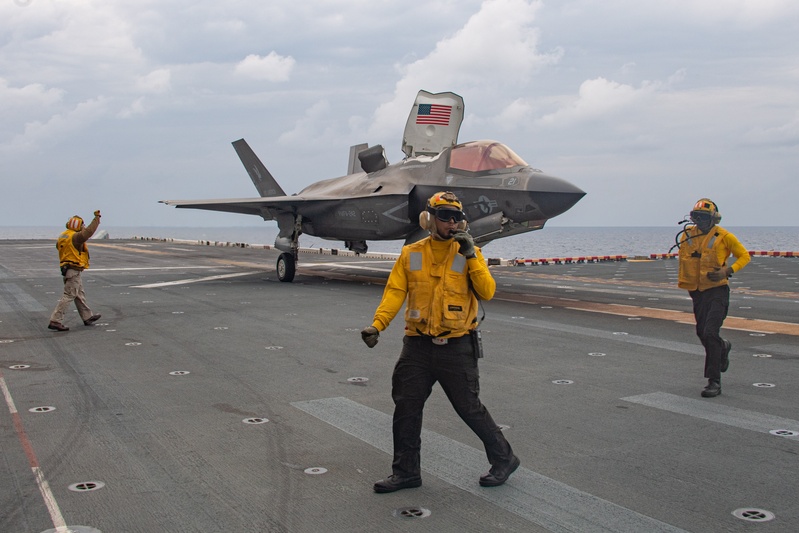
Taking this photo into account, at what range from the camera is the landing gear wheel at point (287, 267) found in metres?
22.1

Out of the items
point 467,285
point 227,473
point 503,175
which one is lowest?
point 227,473

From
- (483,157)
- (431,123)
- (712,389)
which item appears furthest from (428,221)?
(431,123)

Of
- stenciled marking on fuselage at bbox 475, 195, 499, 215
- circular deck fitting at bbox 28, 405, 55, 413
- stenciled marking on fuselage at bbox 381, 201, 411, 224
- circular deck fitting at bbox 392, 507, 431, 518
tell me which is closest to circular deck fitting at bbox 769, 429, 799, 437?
circular deck fitting at bbox 392, 507, 431, 518

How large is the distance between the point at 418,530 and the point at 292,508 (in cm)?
89

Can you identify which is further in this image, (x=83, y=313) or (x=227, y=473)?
(x=83, y=313)

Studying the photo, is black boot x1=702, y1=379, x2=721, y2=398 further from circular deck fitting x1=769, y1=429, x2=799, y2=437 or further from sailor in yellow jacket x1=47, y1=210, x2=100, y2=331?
sailor in yellow jacket x1=47, y1=210, x2=100, y2=331

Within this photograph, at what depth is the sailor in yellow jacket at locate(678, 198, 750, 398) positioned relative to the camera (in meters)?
8.04

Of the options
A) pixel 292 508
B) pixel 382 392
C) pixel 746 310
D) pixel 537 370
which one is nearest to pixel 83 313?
pixel 382 392

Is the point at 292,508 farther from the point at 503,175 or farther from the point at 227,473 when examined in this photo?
the point at 503,175

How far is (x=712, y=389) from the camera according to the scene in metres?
7.86

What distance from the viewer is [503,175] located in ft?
54.7

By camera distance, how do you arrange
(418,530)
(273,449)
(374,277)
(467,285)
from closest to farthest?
(418,530) < (467,285) < (273,449) < (374,277)

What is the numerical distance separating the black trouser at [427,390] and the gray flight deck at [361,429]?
27 cm

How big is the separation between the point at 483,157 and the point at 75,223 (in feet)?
29.2
